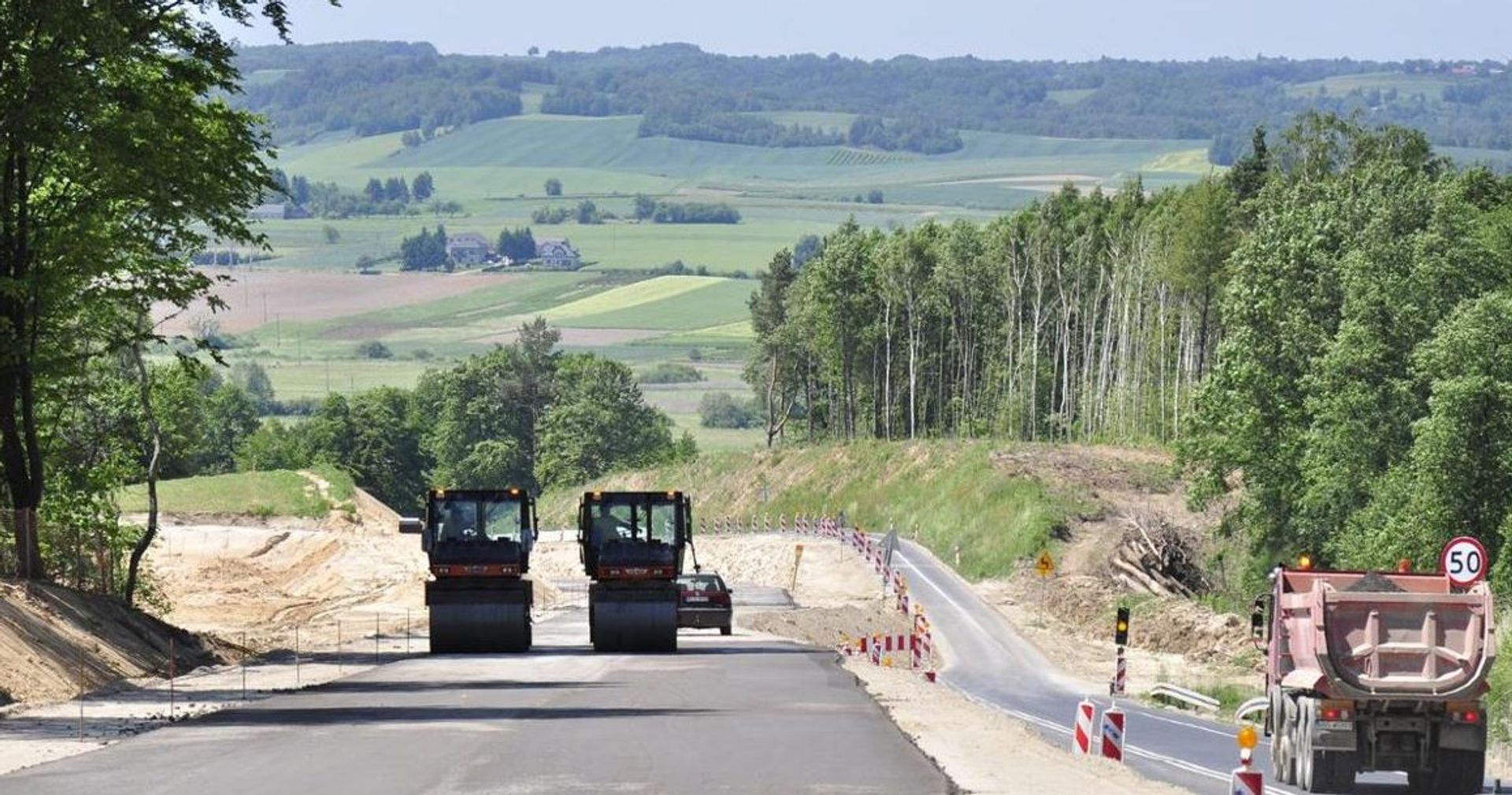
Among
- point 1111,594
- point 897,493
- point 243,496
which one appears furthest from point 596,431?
point 1111,594

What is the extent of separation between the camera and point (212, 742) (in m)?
28.7

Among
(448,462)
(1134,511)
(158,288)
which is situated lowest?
(448,462)

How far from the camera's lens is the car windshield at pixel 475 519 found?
4941 cm

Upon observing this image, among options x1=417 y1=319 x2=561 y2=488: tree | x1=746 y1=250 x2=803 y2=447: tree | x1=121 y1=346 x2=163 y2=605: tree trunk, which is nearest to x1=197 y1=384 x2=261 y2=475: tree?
x1=417 y1=319 x2=561 y2=488: tree

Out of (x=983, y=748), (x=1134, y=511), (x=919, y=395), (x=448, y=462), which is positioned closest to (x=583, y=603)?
(x=1134, y=511)

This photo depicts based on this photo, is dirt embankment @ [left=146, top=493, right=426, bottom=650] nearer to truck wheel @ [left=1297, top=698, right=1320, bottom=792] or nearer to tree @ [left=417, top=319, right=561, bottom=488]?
truck wheel @ [left=1297, top=698, right=1320, bottom=792]

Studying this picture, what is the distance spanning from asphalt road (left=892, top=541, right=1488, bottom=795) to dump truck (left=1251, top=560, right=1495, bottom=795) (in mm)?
990

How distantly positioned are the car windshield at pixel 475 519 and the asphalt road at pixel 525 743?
6.42m

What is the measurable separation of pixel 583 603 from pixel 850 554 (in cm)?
1569

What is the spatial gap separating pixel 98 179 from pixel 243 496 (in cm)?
6989

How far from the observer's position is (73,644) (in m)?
39.3

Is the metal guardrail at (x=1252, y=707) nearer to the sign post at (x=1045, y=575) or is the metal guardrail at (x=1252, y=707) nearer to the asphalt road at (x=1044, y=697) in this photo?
the asphalt road at (x=1044, y=697)

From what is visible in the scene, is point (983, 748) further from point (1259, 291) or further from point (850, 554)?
point (850, 554)

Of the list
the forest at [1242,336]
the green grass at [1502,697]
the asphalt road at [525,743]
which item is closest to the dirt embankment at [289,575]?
the asphalt road at [525,743]
